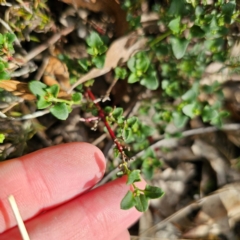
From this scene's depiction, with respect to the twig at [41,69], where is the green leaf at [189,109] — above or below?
below

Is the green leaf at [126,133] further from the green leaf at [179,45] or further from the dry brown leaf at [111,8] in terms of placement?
the dry brown leaf at [111,8]

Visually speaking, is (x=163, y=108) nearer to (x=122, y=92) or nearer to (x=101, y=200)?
(x=122, y=92)

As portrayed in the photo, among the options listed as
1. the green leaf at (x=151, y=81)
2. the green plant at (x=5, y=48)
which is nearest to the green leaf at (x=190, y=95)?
the green leaf at (x=151, y=81)

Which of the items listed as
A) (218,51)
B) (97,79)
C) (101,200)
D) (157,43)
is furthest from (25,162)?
(218,51)

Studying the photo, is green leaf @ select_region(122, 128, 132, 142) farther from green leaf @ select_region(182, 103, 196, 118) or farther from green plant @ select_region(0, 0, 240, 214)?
green leaf @ select_region(182, 103, 196, 118)

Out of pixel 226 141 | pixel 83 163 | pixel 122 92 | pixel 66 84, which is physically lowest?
pixel 226 141

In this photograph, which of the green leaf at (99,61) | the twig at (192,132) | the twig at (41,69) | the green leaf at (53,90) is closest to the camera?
the green leaf at (53,90)

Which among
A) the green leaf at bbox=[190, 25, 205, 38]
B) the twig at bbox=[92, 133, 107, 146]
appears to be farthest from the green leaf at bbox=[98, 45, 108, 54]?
the twig at bbox=[92, 133, 107, 146]
